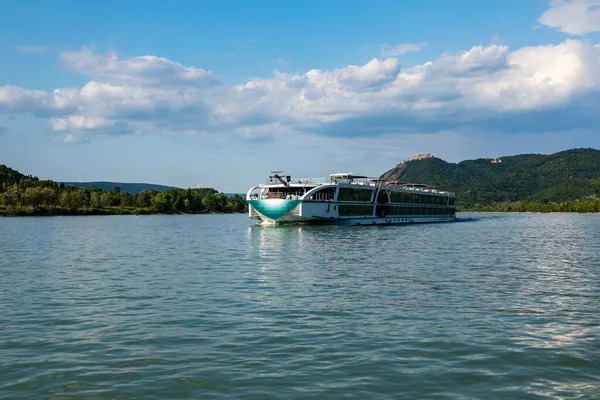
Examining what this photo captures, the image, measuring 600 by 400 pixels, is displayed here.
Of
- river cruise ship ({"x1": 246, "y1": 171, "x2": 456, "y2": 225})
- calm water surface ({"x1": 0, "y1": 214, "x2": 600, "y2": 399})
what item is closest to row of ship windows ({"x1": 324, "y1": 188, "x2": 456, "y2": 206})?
river cruise ship ({"x1": 246, "y1": 171, "x2": 456, "y2": 225})

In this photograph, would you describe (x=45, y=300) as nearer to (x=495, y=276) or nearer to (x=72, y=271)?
(x=72, y=271)

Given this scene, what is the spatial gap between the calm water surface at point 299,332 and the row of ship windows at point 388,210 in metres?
65.9

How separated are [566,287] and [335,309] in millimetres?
13897

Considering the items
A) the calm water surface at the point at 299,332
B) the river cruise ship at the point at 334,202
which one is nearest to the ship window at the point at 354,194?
the river cruise ship at the point at 334,202

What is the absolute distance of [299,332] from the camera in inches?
704

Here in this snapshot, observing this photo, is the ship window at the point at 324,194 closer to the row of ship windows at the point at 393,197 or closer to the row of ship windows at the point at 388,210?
the row of ship windows at the point at 393,197

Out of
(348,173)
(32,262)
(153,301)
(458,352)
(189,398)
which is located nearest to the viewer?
(189,398)

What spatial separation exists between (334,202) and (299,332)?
80206mm

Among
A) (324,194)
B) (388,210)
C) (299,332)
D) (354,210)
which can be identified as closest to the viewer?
(299,332)

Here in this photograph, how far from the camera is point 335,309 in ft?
71.9

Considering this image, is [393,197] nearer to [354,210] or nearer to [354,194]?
[354,210]

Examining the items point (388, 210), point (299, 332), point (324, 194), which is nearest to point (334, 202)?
point (324, 194)

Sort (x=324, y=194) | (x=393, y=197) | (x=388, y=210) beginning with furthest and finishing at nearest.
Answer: (x=393, y=197) → (x=388, y=210) → (x=324, y=194)

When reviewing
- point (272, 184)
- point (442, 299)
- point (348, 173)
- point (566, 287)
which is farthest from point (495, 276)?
point (348, 173)
